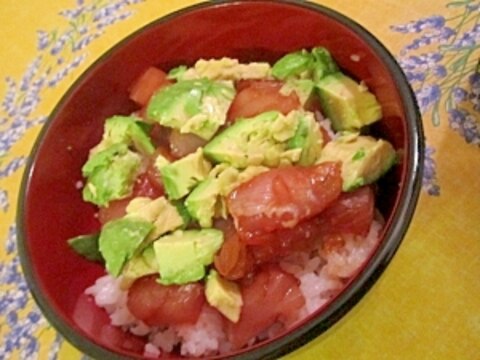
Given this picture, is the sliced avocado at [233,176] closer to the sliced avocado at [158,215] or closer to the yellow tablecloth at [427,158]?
the sliced avocado at [158,215]

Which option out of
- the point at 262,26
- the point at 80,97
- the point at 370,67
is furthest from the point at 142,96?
the point at 370,67

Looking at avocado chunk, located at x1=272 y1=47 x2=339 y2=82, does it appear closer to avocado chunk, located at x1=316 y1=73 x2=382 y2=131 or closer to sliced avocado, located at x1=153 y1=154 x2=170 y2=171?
avocado chunk, located at x1=316 y1=73 x2=382 y2=131

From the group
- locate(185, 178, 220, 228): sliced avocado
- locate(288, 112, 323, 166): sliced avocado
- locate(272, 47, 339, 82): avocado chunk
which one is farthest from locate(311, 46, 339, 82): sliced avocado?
locate(185, 178, 220, 228): sliced avocado

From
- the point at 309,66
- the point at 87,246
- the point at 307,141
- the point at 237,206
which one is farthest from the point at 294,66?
the point at 87,246

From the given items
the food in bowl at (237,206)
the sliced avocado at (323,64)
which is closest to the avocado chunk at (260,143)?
the food in bowl at (237,206)

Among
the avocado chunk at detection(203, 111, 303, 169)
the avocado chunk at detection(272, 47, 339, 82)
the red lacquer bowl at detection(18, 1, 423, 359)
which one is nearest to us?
the red lacquer bowl at detection(18, 1, 423, 359)

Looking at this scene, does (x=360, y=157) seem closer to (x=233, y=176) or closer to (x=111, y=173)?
(x=233, y=176)

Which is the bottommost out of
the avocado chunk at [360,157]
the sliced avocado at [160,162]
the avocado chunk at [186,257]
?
the avocado chunk at [186,257]
